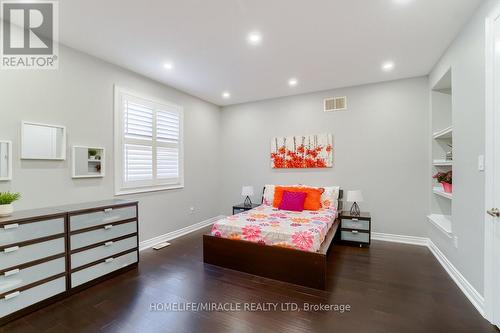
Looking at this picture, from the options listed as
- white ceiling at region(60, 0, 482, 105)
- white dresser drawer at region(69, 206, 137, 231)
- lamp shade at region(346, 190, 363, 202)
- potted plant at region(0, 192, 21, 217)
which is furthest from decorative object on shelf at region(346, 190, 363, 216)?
potted plant at region(0, 192, 21, 217)

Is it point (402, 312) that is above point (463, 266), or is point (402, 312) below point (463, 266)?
Answer: below

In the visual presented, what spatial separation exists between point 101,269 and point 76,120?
1931mm

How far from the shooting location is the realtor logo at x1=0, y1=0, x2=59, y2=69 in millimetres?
2221

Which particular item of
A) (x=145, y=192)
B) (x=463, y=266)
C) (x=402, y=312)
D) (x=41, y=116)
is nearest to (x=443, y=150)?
(x=463, y=266)

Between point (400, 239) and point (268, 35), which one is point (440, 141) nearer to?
point (400, 239)

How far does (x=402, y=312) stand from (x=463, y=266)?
103 cm

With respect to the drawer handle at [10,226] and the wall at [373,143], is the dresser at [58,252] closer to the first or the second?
the drawer handle at [10,226]

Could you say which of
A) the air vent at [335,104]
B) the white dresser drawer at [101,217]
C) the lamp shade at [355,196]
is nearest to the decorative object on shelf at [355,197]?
the lamp shade at [355,196]

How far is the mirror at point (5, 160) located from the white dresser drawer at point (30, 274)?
99cm

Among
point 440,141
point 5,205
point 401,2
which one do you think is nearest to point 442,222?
point 440,141

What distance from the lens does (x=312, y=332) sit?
1846mm

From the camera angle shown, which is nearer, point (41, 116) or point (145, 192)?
point (41, 116)

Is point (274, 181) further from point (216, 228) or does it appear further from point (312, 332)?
point (312, 332)

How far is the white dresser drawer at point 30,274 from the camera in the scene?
77.2 inches
